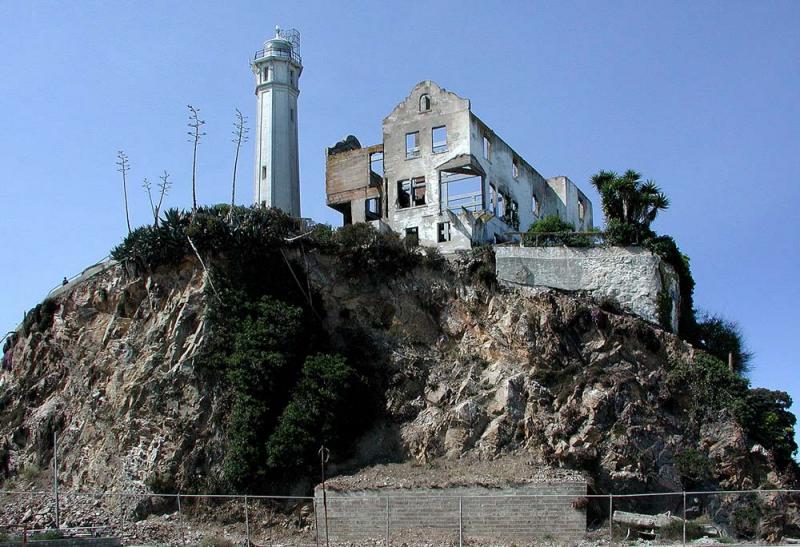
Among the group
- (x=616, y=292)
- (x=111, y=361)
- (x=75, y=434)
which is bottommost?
(x=75, y=434)

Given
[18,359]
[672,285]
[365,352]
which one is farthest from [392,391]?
[18,359]

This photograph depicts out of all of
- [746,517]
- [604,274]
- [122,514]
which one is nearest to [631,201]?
[604,274]

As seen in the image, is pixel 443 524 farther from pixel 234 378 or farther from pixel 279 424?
pixel 234 378

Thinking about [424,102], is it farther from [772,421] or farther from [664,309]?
[772,421]

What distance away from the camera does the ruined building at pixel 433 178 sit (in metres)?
38.9

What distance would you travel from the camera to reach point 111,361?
34656 mm

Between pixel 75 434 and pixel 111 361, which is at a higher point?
pixel 111 361

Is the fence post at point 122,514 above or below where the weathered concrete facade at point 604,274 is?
below

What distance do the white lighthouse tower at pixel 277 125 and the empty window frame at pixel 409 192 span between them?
5.85m

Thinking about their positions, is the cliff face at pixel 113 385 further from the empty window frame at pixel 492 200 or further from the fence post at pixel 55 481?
the empty window frame at pixel 492 200

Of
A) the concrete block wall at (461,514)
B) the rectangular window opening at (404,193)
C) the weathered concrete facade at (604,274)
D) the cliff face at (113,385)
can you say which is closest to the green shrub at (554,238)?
the weathered concrete facade at (604,274)

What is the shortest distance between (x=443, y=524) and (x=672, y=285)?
13.0m

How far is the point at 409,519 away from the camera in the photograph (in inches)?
1109

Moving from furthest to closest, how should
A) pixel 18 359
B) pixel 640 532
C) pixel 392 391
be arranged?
pixel 18 359
pixel 392 391
pixel 640 532
